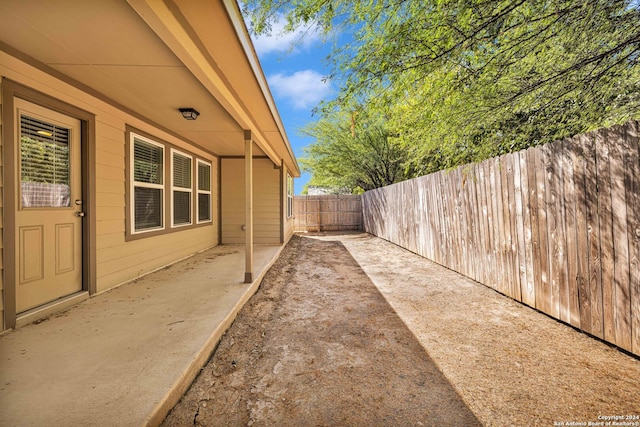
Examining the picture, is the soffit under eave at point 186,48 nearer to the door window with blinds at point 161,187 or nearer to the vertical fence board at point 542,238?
the door window with blinds at point 161,187

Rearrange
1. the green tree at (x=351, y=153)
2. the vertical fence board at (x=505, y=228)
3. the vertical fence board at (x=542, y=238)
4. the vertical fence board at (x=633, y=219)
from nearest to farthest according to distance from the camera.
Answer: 1. the vertical fence board at (x=633, y=219)
2. the vertical fence board at (x=542, y=238)
3. the vertical fence board at (x=505, y=228)
4. the green tree at (x=351, y=153)

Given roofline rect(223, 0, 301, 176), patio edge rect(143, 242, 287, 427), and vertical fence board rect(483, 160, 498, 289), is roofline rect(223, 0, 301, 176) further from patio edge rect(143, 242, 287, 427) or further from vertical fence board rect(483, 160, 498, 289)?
vertical fence board rect(483, 160, 498, 289)

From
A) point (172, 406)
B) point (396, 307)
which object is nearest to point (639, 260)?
point (396, 307)

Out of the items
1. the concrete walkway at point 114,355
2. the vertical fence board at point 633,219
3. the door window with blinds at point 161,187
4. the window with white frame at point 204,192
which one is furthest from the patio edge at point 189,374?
the window with white frame at point 204,192

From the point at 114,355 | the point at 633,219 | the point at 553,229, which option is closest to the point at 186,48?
the point at 114,355

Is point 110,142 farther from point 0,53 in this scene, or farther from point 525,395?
point 525,395

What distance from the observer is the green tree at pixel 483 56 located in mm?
1983

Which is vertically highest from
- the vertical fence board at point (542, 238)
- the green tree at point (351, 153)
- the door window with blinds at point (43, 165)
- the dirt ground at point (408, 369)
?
the green tree at point (351, 153)

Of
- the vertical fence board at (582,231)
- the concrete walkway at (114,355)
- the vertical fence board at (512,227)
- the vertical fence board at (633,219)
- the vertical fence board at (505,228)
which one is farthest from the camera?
the vertical fence board at (505,228)

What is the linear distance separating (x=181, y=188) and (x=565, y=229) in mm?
5509

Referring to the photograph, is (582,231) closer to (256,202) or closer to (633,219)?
(633,219)

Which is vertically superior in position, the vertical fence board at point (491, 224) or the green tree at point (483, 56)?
the green tree at point (483, 56)

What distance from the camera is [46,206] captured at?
261 cm

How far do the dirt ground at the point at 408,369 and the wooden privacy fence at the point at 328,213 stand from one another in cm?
907
